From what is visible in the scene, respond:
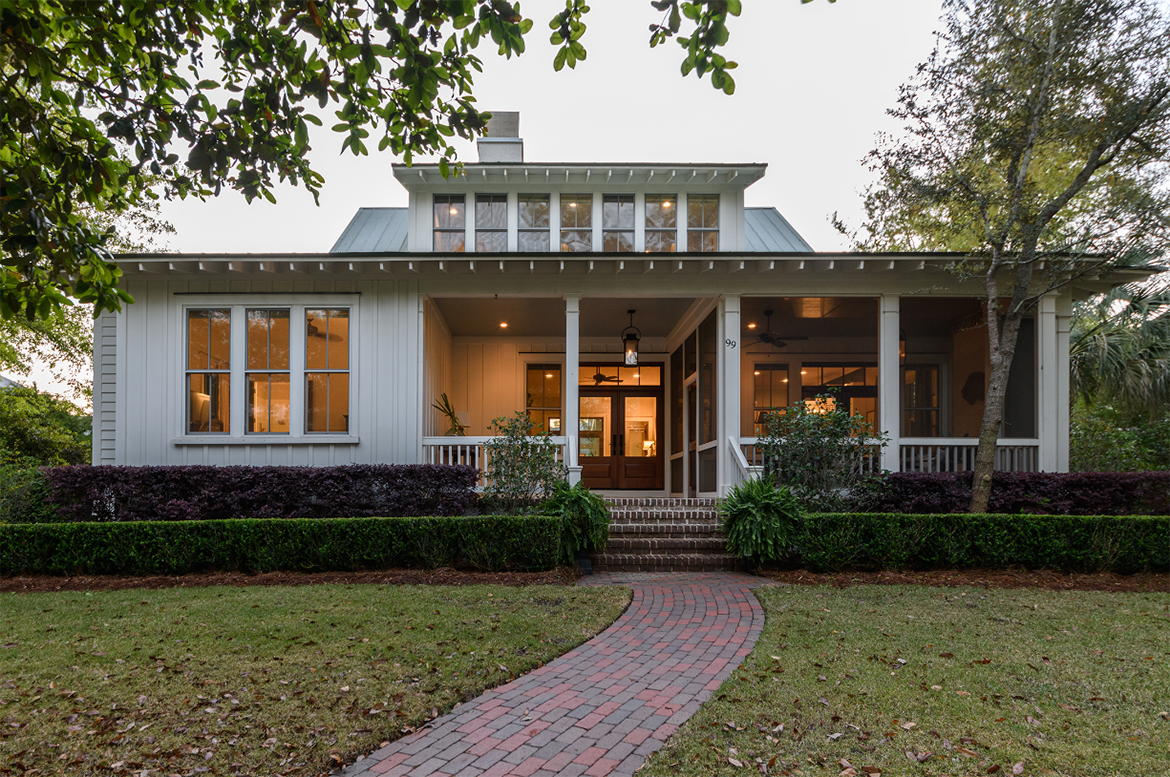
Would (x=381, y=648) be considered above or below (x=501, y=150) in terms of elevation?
below

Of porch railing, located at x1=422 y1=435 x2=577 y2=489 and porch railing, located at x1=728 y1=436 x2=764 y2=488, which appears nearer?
porch railing, located at x1=728 y1=436 x2=764 y2=488

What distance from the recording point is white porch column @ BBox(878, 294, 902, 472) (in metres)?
9.21

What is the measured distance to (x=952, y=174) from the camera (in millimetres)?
8016

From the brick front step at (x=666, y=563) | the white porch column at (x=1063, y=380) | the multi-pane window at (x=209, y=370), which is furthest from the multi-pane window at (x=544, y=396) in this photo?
the white porch column at (x=1063, y=380)

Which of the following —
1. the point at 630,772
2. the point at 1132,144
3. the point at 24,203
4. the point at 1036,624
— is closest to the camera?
the point at 630,772

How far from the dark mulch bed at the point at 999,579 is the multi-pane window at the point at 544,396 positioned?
6.86 metres

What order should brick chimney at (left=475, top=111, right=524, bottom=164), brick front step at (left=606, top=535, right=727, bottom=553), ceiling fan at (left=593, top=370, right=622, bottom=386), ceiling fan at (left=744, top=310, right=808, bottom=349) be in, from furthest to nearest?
ceiling fan at (left=593, top=370, right=622, bottom=386)
ceiling fan at (left=744, top=310, right=808, bottom=349)
brick chimney at (left=475, top=111, right=524, bottom=164)
brick front step at (left=606, top=535, right=727, bottom=553)

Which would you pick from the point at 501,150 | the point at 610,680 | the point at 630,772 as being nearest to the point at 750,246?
the point at 501,150

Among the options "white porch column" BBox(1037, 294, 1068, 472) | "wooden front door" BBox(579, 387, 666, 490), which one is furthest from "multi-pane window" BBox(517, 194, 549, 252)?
"white porch column" BBox(1037, 294, 1068, 472)

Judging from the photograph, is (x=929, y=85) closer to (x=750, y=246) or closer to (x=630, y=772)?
(x=750, y=246)

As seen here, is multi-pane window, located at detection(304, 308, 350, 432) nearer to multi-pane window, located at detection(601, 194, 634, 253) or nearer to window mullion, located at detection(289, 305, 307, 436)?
window mullion, located at detection(289, 305, 307, 436)

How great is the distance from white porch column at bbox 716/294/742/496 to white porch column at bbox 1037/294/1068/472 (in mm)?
4317

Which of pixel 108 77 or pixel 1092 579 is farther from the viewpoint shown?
pixel 1092 579

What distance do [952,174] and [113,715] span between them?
31.2ft
